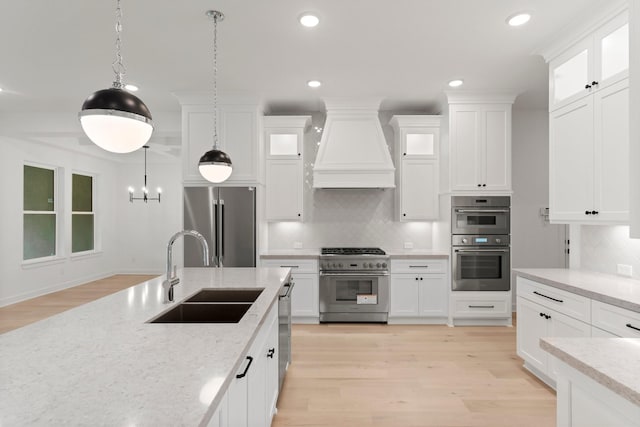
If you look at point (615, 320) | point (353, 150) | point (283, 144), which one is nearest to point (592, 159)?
point (615, 320)

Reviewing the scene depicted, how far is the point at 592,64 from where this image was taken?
266 cm

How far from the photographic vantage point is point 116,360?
1.16m

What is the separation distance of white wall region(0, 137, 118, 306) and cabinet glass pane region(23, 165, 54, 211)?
174 mm

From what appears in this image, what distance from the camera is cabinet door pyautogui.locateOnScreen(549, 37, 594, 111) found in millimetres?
2719

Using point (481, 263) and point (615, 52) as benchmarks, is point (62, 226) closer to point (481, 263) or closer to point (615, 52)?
point (481, 263)

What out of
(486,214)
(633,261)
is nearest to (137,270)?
(486,214)

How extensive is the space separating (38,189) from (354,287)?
5.90 m

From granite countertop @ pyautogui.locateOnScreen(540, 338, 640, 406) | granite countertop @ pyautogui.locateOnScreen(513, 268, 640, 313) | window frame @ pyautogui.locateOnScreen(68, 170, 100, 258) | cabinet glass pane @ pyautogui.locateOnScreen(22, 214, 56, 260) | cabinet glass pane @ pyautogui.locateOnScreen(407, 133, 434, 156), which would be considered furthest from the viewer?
window frame @ pyautogui.locateOnScreen(68, 170, 100, 258)

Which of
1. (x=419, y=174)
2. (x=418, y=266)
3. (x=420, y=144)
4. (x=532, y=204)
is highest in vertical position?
(x=420, y=144)

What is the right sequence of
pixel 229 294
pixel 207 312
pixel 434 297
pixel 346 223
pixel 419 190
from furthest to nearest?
pixel 346 223
pixel 419 190
pixel 434 297
pixel 229 294
pixel 207 312

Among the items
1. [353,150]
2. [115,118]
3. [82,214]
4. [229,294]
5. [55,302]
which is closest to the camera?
[115,118]

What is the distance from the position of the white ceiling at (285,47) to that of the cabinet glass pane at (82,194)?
2.91 meters

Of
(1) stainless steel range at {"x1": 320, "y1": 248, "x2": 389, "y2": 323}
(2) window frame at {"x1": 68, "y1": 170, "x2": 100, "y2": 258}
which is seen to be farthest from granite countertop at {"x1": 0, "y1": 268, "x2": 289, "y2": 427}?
(2) window frame at {"x1": 68, "y1": 170, "x2": 100, "y2": 258}

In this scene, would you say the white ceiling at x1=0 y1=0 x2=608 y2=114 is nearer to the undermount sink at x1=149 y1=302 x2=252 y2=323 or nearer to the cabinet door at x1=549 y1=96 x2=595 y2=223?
the cabinet door at x1=549 y1=96 x2=595 y2=223
